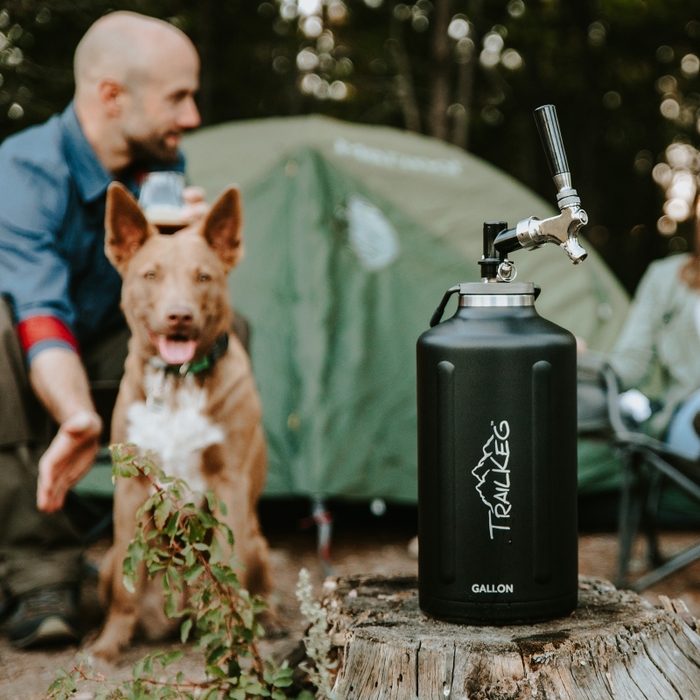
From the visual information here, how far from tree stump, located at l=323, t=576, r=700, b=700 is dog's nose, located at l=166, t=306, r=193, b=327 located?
813 millimetres

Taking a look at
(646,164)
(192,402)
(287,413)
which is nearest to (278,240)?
(287,413)

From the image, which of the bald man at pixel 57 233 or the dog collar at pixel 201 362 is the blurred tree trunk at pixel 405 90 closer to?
the bald man at pixel 57 233

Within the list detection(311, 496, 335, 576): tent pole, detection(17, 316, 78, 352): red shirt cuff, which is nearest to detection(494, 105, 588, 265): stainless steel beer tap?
detection(17, 316, 78, 352): red shirt cuff

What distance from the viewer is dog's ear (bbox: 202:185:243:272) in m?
2.17

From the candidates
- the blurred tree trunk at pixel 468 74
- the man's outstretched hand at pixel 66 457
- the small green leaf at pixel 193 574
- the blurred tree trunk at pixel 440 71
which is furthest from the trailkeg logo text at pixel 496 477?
the blurred tree trunk at pixel 468 74

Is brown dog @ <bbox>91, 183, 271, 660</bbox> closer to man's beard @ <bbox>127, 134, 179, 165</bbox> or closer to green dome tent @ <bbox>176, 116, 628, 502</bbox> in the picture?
man's beard @ <bbox>127, 134, 179, 165</bbox>

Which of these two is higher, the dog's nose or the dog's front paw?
the dog's nose

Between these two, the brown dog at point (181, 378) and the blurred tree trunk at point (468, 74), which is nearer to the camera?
the brown dog at point (181, 378)

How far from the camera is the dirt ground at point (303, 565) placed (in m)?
2.24

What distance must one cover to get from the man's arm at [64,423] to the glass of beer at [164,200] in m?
0.42

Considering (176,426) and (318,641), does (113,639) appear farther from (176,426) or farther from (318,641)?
(318,641)

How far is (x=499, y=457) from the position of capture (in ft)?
4.55

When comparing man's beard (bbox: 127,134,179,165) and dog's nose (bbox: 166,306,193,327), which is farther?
man's beard (bbox: 127,134,179,165)

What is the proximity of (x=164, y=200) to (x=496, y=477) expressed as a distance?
132cm
